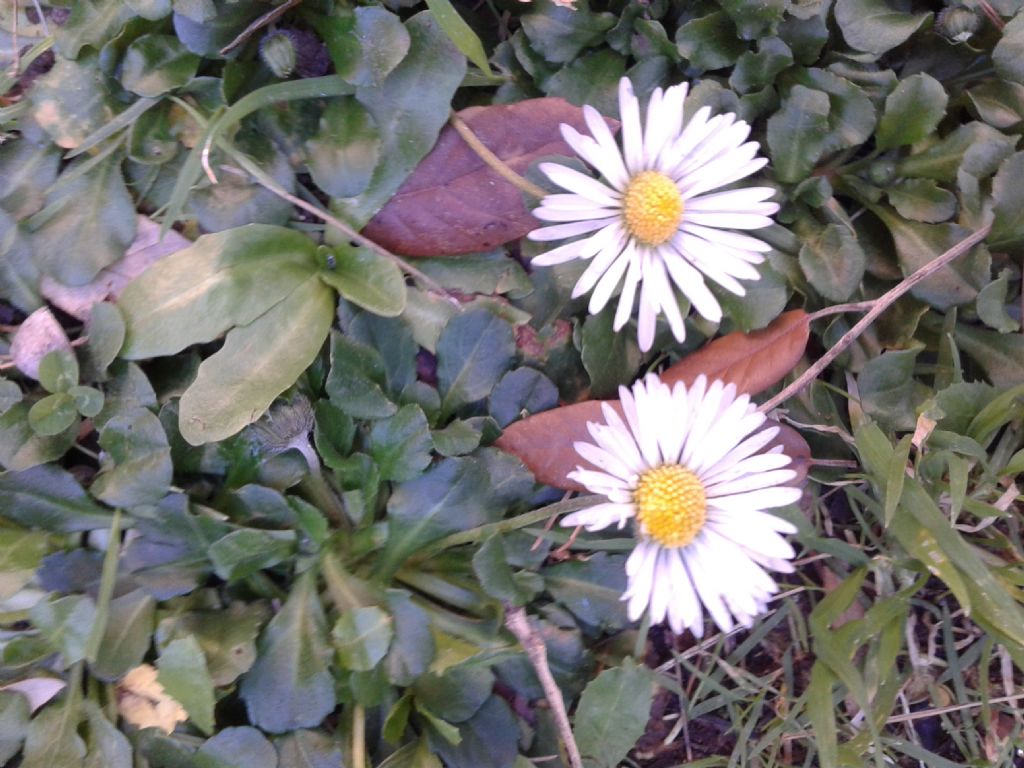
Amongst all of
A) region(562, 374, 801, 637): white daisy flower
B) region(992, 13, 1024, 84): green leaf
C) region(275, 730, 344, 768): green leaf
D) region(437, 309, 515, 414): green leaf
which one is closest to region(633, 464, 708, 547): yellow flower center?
region(562, 374, 801, 637): white daisy flower

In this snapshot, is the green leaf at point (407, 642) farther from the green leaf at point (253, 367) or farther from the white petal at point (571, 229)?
the white petal at point (571, 229)

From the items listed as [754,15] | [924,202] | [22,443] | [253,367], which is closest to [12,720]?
[22,443]

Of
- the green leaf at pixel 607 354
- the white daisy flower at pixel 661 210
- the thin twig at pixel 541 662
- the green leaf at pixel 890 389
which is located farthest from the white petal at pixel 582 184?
the thin twig at pixel 541 662

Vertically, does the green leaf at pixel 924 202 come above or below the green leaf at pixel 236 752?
above

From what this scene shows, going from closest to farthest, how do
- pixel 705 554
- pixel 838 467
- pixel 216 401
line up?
pixel 705 554 < pixel 216 401 < pixel 838 467

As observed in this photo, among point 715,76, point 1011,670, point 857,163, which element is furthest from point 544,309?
point 1011,670

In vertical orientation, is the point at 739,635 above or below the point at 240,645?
below

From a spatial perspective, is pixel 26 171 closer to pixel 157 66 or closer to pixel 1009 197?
pixel 157 66

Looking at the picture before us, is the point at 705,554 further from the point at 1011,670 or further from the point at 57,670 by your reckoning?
the point at 57,670
